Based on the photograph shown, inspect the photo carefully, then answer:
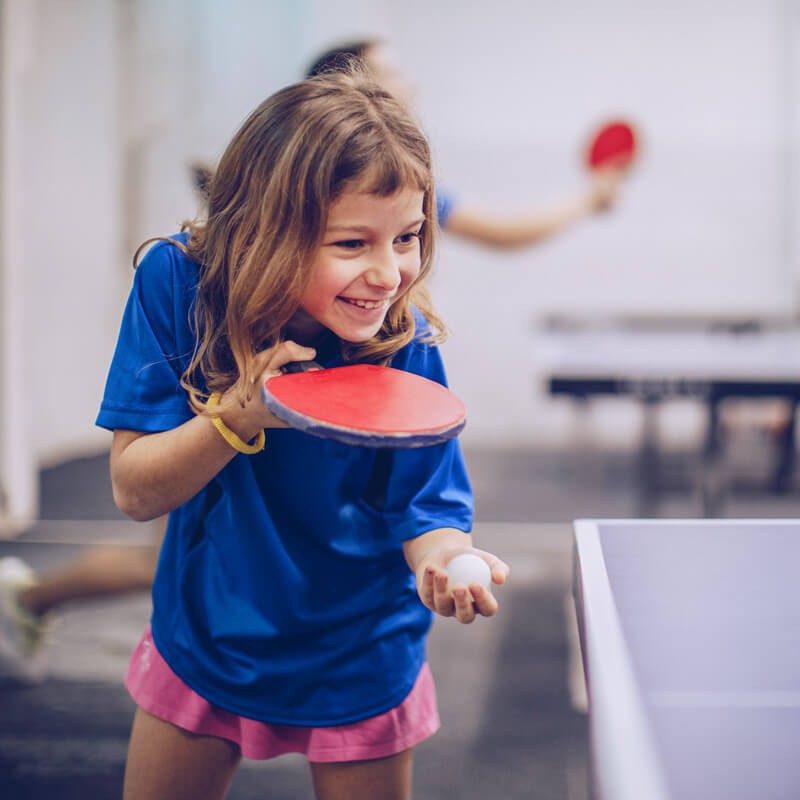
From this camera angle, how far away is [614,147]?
2.22 metres

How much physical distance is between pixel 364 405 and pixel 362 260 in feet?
0.38

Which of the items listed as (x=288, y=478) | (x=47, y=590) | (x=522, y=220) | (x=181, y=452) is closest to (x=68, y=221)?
(x=47, y=590)

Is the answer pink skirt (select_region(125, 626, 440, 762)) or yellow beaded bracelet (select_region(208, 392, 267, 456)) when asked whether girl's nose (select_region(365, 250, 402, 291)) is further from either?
pink skirt (select_region(125, 626, 440, 762))

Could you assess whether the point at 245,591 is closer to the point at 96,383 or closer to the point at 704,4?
the point at 96,383

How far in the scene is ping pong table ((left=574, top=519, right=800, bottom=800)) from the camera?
0.70 meters

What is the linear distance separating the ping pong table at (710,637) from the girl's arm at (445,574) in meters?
0.06

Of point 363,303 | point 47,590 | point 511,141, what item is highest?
point 511,141

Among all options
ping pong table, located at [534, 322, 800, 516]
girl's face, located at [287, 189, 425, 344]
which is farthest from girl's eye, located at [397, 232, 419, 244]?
ping pong table, located at [534, 322, 800, 516]

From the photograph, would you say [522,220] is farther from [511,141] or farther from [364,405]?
[511,141]

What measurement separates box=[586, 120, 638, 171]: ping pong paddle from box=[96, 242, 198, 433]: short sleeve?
1632 mm

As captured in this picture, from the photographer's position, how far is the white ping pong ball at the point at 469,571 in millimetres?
677

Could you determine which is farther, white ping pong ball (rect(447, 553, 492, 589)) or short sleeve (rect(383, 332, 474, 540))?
short sleeve (rect(383, 332, 474, 540))

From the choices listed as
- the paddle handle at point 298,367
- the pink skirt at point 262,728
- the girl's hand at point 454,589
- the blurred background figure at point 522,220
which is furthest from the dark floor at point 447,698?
the paddle handle at point 298,367

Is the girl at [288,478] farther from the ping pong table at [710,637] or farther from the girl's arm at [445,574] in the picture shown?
the ping pong table at [710,637]
